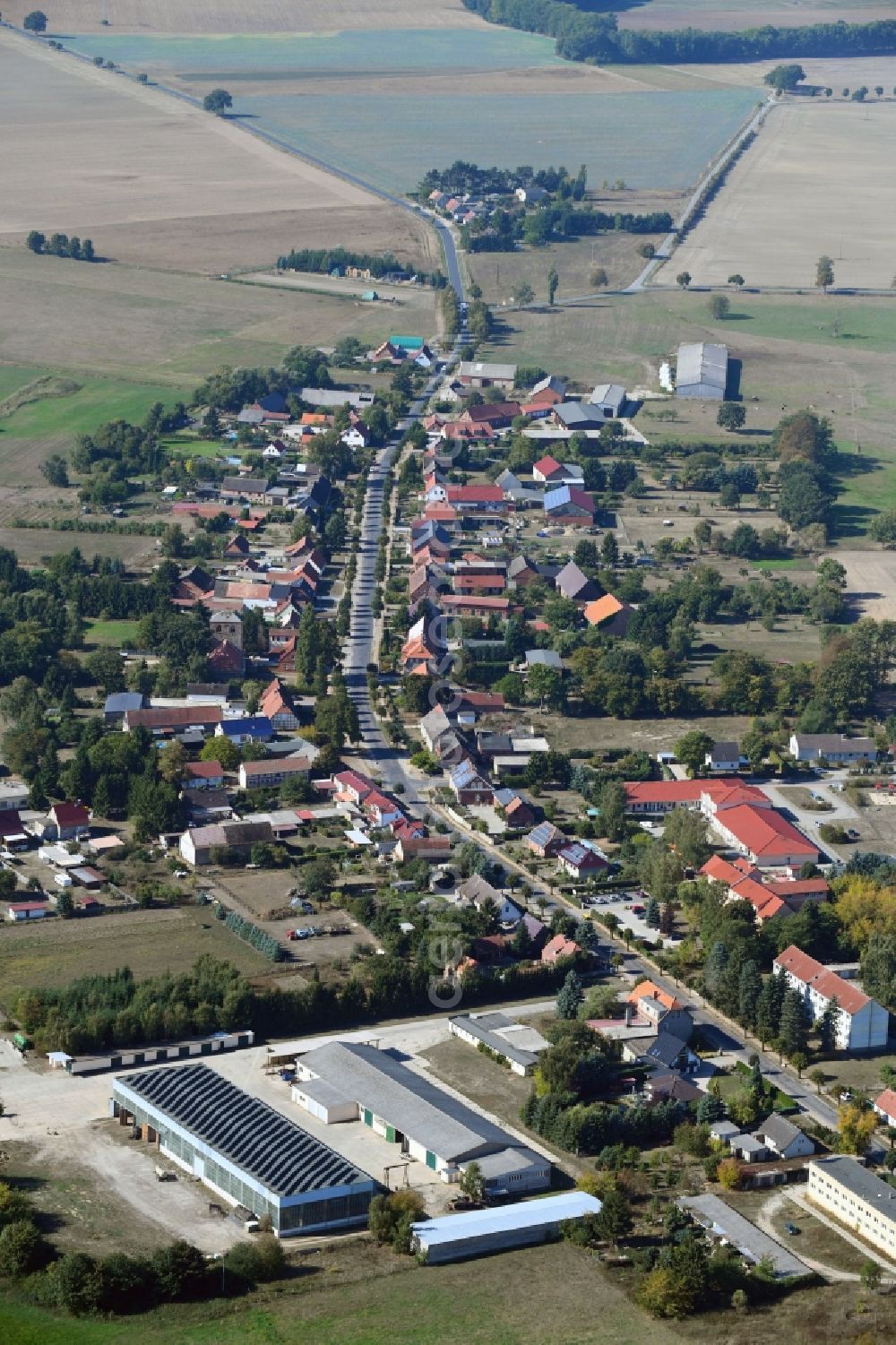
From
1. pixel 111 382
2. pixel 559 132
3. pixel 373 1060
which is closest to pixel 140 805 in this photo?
pixel 373 1060

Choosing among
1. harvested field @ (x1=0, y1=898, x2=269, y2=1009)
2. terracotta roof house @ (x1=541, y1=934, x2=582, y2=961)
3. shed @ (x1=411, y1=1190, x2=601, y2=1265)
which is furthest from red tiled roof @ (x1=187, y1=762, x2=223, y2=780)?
shed @ (x1=411, y1=1190, x2=601, y2=1265)

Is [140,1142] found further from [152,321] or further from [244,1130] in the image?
[152,321]

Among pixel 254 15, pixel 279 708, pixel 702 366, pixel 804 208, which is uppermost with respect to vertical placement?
pixel 254 15

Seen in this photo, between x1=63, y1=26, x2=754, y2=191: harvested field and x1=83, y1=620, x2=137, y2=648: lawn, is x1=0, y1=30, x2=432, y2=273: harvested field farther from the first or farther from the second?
x1=83, y1=620, x2=137, y2=648: lawn

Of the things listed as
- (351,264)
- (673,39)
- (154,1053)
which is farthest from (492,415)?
(673,39)

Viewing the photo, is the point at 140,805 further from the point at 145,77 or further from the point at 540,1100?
the point at 145,77

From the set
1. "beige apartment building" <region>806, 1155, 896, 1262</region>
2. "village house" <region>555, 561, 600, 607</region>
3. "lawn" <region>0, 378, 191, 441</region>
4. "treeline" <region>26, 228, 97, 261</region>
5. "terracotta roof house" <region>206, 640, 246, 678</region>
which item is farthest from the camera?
"treeline" <region>26, 228, 97, 261</region>
